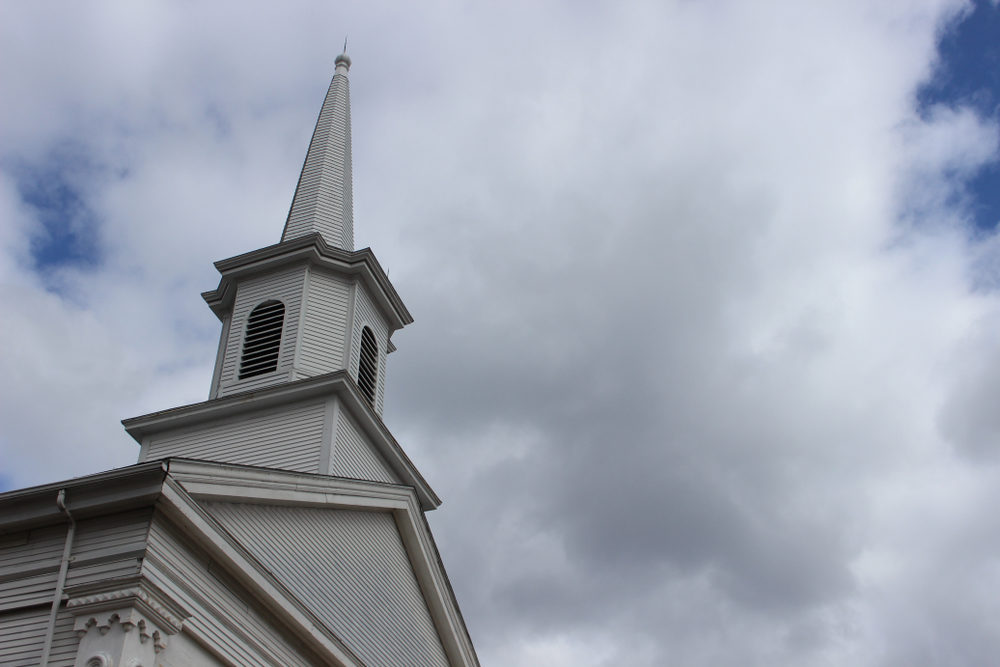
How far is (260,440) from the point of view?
2036 cm

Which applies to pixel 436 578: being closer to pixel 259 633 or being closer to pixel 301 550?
pixel 301 550

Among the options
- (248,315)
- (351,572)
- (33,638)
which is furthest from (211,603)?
(248,315)

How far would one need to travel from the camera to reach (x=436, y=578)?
768 inches

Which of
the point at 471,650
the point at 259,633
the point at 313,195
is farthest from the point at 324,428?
the point at 313,195

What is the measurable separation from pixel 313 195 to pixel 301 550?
13.4 meters

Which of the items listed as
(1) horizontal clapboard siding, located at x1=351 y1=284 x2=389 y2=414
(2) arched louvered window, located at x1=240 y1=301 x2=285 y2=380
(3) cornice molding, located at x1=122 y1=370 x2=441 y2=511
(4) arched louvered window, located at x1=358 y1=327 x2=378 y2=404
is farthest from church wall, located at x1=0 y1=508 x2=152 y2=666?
(4) arched louvered window, located at x1=358 y1=327 x2=378 y2=404

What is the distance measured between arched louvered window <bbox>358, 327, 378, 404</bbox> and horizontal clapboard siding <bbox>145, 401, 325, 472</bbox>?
297 cm

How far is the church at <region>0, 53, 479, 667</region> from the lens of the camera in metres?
11.3

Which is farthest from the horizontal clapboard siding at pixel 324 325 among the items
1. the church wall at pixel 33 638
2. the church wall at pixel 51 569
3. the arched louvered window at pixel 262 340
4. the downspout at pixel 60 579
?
the church wall at pixel 33 638

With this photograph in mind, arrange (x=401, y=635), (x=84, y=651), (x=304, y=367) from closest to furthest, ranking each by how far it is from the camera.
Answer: (x=84, y=651)
(x=401, y=635)
(x=304, y=367)

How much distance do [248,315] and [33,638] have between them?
1279cm

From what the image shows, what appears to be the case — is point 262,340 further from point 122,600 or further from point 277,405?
point 122,600

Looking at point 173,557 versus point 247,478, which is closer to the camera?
point 173,557

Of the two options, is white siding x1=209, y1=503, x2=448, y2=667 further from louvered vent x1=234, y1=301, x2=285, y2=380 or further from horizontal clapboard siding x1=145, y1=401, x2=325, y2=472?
louvered vent x1=234, y1=301, x2=285, y2=380
